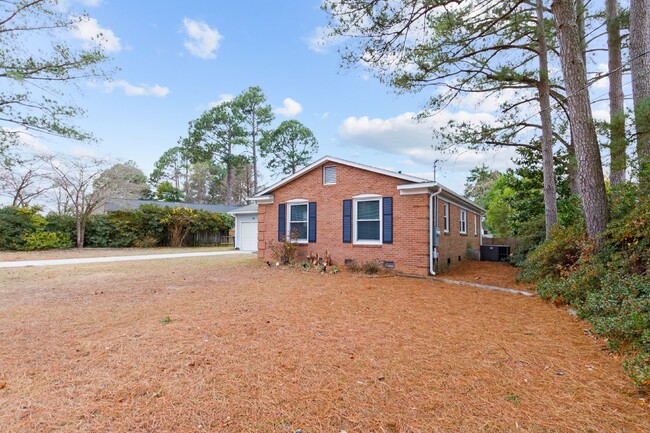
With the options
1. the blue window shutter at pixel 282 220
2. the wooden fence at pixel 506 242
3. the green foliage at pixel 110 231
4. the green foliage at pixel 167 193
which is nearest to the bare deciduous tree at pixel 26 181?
the green foliage at pixel 110 231

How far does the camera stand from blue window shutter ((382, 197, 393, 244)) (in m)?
10.0

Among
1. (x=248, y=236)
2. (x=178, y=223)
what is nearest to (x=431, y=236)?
(x=248, y=236)

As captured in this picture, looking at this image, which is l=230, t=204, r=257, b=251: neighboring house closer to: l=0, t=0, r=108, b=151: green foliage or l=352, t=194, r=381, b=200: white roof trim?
l=352, t=194, r=381, b=200: white roof trim

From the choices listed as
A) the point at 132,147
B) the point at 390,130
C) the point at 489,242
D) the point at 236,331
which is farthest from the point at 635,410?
the point at 132,147

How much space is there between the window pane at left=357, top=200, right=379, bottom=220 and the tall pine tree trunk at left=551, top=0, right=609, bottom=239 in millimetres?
5332

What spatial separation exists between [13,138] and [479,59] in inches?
552

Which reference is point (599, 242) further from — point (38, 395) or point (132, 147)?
point (132, 147)

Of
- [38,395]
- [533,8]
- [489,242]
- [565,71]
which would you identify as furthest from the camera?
[489,242]

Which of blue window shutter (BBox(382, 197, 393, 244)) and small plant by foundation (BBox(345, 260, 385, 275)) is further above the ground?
blue window shutter (BBox(382, 197, 393, 244))

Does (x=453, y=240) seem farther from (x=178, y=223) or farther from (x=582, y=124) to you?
(x=178, y=223)

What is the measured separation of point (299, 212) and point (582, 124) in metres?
8.69

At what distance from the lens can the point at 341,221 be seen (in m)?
11.0

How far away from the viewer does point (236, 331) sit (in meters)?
4.18

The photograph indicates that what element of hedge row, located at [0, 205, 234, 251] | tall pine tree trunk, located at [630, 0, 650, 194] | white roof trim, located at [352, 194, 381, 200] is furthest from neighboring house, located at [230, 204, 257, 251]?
tall pine tree trunk, located at [630, 0, 650, 194]
